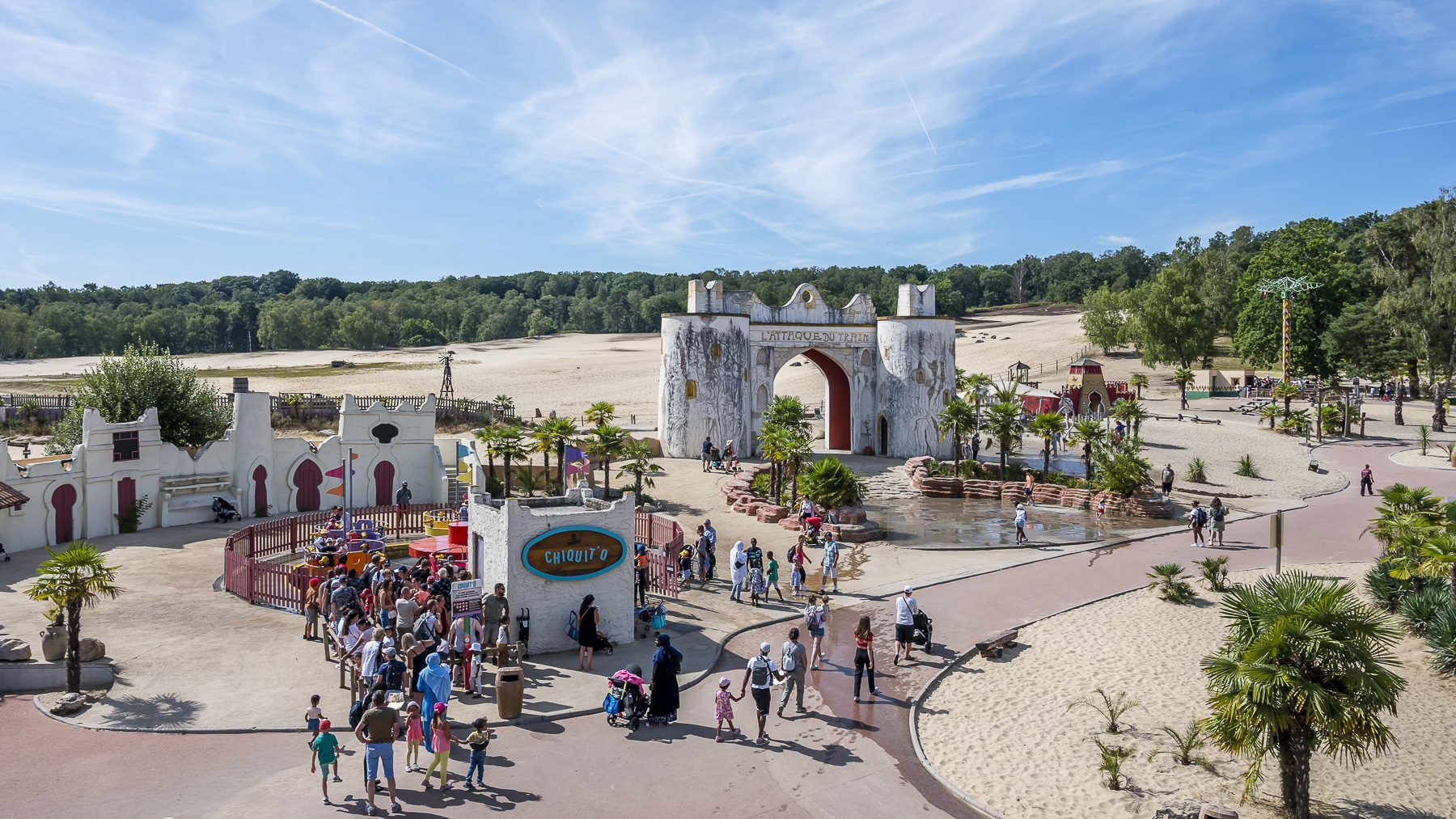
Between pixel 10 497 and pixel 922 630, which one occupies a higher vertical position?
pixel 10 497

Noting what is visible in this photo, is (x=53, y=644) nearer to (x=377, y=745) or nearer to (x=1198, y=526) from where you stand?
(x=377, y=745)

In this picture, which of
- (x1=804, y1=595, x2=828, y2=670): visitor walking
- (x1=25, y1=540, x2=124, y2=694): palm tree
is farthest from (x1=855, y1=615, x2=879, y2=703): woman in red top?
(x1=25, y1=540, x2=124, y2=694): palm tree

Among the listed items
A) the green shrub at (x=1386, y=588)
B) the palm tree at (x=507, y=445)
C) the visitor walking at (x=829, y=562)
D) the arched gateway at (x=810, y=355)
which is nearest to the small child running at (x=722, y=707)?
the visitor walking at (x=829, y=562)

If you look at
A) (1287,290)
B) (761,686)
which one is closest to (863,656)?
(761,686)

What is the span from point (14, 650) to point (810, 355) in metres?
34.1

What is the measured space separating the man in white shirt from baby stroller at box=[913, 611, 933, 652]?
0.11m

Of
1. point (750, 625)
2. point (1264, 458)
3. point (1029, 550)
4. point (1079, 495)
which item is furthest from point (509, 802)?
point (1264, 458)

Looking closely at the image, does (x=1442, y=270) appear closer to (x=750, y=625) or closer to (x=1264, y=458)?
(x=1264, y=458)

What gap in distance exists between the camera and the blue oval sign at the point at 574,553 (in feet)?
50.2

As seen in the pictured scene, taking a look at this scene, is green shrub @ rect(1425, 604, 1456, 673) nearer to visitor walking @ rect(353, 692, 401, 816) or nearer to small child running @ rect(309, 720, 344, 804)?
visitor walking @ rect(353, 692, 401, 816)

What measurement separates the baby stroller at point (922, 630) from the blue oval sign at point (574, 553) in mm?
A: 5308

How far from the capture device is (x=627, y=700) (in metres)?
12.5

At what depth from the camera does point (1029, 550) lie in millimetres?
24109

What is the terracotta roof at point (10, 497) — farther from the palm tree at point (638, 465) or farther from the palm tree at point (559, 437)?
the palm tree at point (638, 465)
